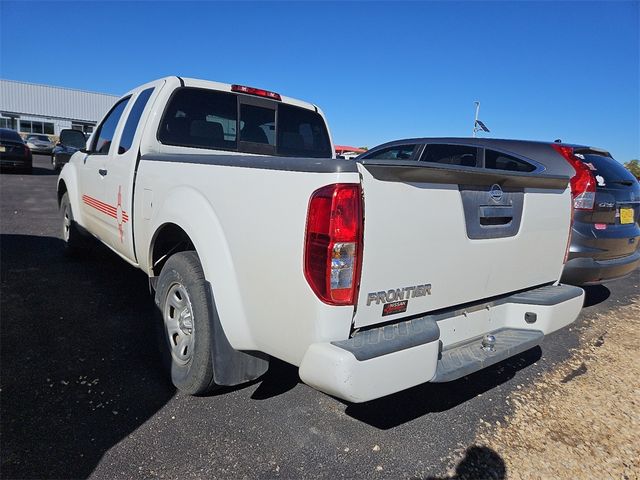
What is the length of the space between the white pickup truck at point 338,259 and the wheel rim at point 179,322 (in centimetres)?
1

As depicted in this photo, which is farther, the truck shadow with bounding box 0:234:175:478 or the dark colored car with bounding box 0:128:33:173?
the dark colored car with bounding box 0:128:33:173

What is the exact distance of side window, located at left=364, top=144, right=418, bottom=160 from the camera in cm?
615

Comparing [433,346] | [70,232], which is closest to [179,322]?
[433,346]

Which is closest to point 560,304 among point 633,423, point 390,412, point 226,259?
point 633,423

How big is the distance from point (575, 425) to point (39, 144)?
3066 centimetres

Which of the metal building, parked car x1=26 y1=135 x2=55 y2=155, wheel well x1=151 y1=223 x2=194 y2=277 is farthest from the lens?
the metal building

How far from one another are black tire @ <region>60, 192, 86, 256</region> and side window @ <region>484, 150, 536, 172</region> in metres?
5.12

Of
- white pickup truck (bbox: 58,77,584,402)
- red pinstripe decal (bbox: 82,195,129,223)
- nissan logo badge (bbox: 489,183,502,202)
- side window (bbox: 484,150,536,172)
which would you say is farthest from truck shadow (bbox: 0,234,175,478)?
side window (bbox: 484,150,536,172)

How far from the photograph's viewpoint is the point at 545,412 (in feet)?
9.44

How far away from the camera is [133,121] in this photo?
150 inches

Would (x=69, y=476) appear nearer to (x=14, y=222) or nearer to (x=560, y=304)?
(x=560, y=304)

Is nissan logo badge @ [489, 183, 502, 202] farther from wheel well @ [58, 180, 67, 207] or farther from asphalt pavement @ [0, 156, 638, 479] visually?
wheel well @ [58, 180, 67, 207]

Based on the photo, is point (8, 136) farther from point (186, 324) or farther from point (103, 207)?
point (186, 324)

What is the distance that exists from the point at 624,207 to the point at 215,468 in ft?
14.9
